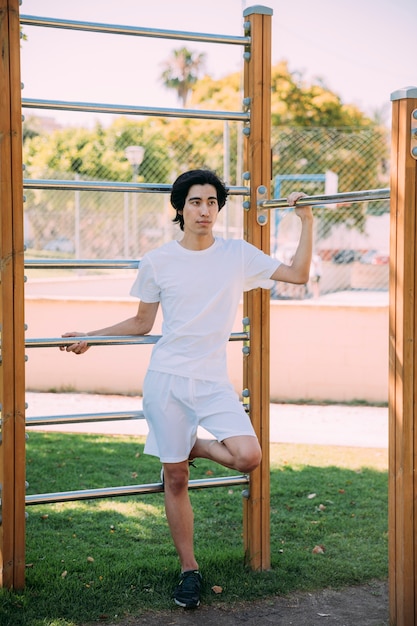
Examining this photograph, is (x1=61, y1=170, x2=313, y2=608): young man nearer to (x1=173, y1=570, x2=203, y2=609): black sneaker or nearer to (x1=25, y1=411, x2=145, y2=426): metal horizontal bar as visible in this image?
(x1=173, y1=570, x2=203, y2=609): black sneaker

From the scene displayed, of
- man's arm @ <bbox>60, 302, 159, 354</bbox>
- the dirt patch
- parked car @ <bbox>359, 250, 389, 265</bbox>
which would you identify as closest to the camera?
the dirt patch

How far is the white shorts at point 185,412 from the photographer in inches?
127

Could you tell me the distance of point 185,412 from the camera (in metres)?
3.26

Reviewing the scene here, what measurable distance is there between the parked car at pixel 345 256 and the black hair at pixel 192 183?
22.6 ft

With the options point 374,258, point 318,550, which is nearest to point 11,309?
point 318,550

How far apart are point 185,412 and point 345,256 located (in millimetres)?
7295

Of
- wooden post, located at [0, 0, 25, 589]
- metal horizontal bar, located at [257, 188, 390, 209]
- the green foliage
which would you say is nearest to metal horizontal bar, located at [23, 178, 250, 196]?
wooden post, located at [0, 0, 25, 589]

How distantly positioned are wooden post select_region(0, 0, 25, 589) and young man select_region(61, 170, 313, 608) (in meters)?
0.24

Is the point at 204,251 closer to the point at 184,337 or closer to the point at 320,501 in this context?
the point at 184,337

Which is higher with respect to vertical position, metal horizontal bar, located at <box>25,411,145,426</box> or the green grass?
metal horizontal bar, located at <box>25,411,145,426</box>

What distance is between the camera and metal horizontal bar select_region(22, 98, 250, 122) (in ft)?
10.7

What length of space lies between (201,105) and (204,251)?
26.4 meters

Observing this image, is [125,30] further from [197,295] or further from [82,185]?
[197,295]

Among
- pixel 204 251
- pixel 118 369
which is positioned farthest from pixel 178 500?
pixel 118 369
